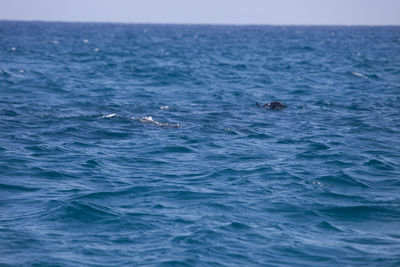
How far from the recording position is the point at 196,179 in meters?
14.4

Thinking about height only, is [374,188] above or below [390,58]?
below

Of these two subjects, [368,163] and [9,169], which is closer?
[9,169]

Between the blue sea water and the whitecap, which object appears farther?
the whitecap

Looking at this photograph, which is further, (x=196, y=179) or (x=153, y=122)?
(x=153, y=122)

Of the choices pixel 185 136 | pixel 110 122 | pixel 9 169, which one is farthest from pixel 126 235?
pixel 110 122

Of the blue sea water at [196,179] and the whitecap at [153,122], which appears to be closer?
the blue sea water at [196,179]

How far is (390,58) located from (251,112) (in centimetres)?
3970

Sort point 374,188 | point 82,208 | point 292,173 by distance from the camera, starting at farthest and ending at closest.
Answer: point 292,173, point 374,188, point 82,208

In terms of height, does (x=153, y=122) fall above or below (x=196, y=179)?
above

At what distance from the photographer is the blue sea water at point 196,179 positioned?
32.8 feet

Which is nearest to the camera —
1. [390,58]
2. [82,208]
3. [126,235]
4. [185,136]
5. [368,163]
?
[126,235]

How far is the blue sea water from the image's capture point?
32.8ft

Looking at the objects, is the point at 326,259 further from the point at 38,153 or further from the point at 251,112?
the point at 251,112

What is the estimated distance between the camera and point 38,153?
16.6m
